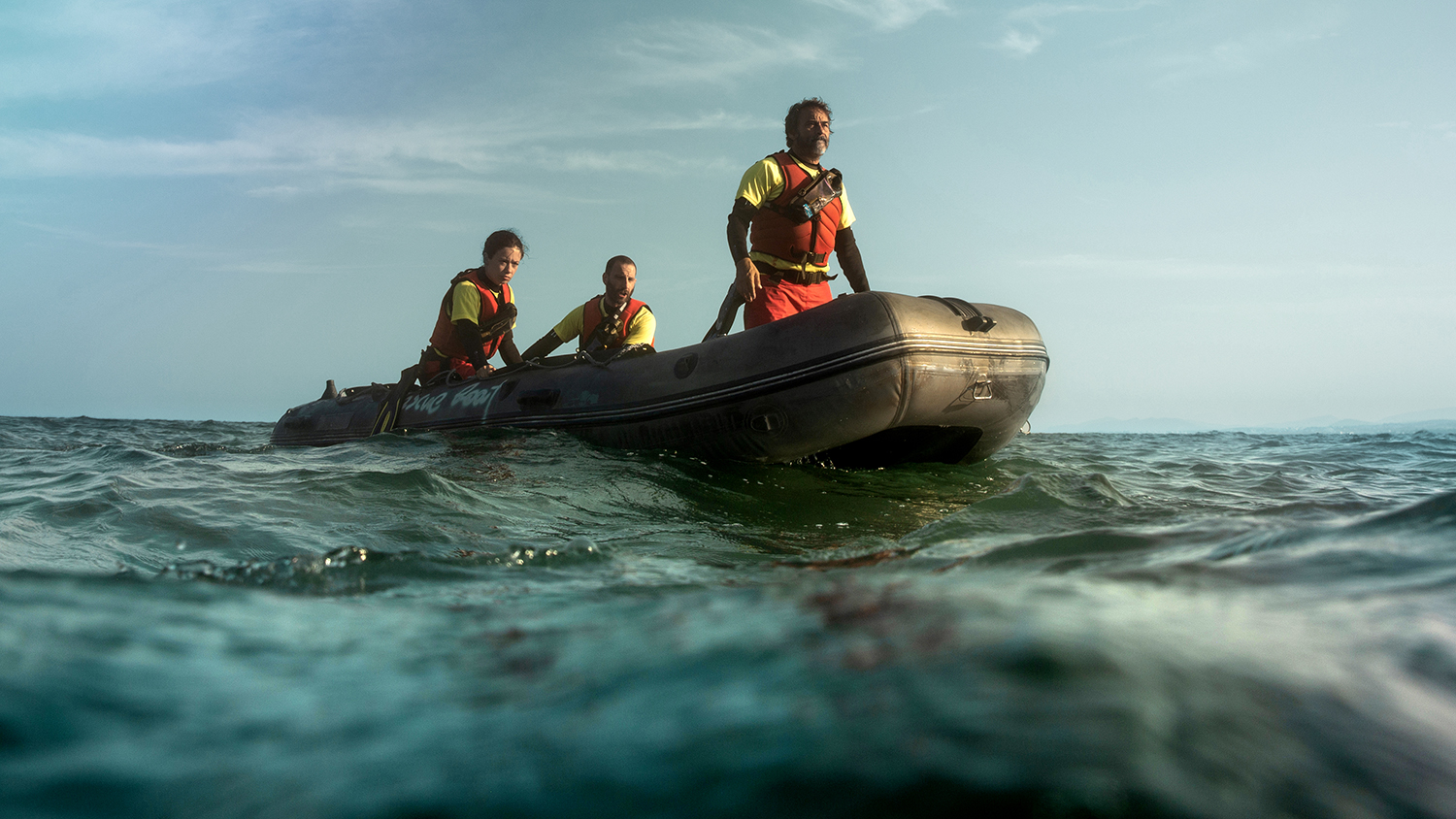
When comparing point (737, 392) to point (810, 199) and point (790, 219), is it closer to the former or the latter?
point (790, 219)

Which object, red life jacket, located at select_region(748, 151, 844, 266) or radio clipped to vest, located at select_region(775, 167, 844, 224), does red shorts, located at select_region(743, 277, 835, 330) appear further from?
radio clipped to vest, located at select_region(775, 167, 844, 224)

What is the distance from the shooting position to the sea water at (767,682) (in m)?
0.66

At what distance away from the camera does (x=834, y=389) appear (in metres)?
3.89

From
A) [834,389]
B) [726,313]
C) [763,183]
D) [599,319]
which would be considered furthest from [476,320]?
[834,389]

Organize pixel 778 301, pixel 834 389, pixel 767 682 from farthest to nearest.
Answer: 1. pixel 778 301
2. pixel 834 389
3. pixel 767 682

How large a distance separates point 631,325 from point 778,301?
2.13 m

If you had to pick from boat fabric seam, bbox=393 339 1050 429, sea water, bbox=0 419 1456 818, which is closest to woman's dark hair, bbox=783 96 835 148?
boat fabric seam, bbox=393 339 1050 429

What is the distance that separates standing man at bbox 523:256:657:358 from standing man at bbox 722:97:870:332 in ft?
5.92

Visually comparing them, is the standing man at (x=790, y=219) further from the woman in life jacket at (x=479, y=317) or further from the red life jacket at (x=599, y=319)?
the woman in life jacket at (x=479, y=317)

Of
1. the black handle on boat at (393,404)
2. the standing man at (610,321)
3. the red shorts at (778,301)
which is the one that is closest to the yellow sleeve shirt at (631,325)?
the standing man at (610,321)

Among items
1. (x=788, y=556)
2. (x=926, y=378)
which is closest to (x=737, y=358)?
(x=926, y=378)

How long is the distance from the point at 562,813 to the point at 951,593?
0.76 meters

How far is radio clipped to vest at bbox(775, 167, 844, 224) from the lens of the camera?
477cm

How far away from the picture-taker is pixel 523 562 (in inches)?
74.8
